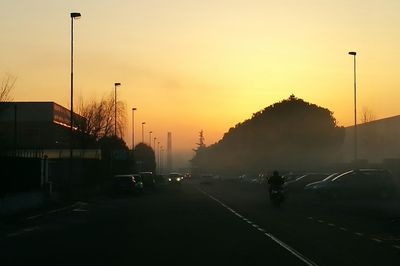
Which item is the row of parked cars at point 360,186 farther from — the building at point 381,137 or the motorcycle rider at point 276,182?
the building at point 381,137

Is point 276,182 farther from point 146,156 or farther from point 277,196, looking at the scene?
point 146,156

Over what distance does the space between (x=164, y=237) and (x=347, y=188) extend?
20.6m

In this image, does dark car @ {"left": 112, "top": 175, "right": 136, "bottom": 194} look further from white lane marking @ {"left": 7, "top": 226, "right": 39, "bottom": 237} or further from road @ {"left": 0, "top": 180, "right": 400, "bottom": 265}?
white lane marking @ {"left": 7, "top": 226, "right": 39, "bottom": 237}

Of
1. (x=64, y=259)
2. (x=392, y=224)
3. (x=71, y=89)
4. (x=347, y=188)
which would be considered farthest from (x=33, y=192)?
(x=64, y=259)

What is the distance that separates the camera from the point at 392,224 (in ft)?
74.9

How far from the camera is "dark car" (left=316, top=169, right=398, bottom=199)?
37.5 m

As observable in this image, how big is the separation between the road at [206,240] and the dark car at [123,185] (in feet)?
75.2

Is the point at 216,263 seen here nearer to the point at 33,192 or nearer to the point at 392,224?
the point at 392,224

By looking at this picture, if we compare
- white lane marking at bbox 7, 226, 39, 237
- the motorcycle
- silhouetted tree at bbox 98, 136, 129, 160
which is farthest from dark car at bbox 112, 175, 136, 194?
white lane marking at bbox 7, 226, 39, 237

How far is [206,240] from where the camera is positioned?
59.4 feet

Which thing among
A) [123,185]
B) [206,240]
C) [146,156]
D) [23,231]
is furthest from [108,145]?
[146,156]

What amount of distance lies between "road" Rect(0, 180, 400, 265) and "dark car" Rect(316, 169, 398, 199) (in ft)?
27.7

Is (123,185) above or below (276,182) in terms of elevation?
below

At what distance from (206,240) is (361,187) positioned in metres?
21.3
